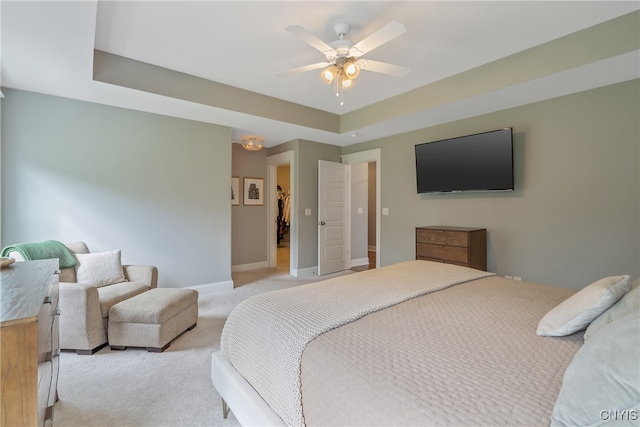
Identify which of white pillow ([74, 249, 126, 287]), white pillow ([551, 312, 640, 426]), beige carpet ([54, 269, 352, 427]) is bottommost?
beige carpet ([54, 269, 352, 427])

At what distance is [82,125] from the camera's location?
3.24 metres

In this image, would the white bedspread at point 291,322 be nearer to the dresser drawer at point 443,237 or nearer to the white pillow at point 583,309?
the white pillow at point 583,309

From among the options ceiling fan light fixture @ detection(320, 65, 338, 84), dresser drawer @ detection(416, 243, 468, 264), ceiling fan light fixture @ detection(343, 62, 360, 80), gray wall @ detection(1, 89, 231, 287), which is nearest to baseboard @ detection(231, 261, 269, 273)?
gray wall @ detection(1, 89, 231, 287)

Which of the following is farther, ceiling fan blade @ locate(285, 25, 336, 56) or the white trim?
the white trim

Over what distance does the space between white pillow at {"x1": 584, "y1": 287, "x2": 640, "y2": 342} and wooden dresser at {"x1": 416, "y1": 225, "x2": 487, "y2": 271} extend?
2.40 metres

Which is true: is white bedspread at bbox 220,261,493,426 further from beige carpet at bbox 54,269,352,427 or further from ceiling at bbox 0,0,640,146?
ceiling at bbox 0,0,640,146

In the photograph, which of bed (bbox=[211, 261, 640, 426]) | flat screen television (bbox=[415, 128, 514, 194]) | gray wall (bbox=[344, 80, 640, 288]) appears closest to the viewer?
bed (bbox=[211, 261, 640, 426])

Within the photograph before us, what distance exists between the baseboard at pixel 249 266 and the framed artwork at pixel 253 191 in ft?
3.77

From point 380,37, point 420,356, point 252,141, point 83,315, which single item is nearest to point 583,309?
point 420,356

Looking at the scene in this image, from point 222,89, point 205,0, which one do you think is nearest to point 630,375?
point 205,0

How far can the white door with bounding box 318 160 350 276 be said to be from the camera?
5121mm

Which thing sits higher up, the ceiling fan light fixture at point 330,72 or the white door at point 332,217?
the ceiling fan light fixture at point 330,72

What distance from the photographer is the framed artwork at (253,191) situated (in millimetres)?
5496

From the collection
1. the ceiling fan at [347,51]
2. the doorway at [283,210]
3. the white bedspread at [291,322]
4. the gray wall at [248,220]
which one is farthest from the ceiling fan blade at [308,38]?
the doorway at [283,210]
